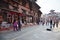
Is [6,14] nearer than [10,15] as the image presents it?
Yes

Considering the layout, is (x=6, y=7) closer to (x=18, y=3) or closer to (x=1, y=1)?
(x=1, y=1)

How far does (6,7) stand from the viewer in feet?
100

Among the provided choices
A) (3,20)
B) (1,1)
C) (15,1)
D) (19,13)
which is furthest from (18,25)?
(19,13)

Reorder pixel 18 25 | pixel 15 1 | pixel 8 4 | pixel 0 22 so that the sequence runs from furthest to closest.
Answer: pixel 15 1, pixel 8 4, pixel 18 25, pixel 0 22

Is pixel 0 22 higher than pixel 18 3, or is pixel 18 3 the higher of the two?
pixel 18 3

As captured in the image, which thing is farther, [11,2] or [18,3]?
[18,3]

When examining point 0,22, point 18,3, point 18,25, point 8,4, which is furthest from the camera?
point 18,3

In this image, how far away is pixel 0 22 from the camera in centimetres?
2750

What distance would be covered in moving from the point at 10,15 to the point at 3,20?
14.7ft

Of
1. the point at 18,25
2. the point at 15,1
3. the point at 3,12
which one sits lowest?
the point at 18,25

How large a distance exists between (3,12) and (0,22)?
7.18 ft

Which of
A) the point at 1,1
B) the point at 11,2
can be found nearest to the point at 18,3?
the point at 11,2

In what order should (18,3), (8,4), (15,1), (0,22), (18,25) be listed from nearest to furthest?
(0,22) < (18,25) < (8,4) < (15,1) < (18,3)

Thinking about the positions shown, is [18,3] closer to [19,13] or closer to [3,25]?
[19,13]
